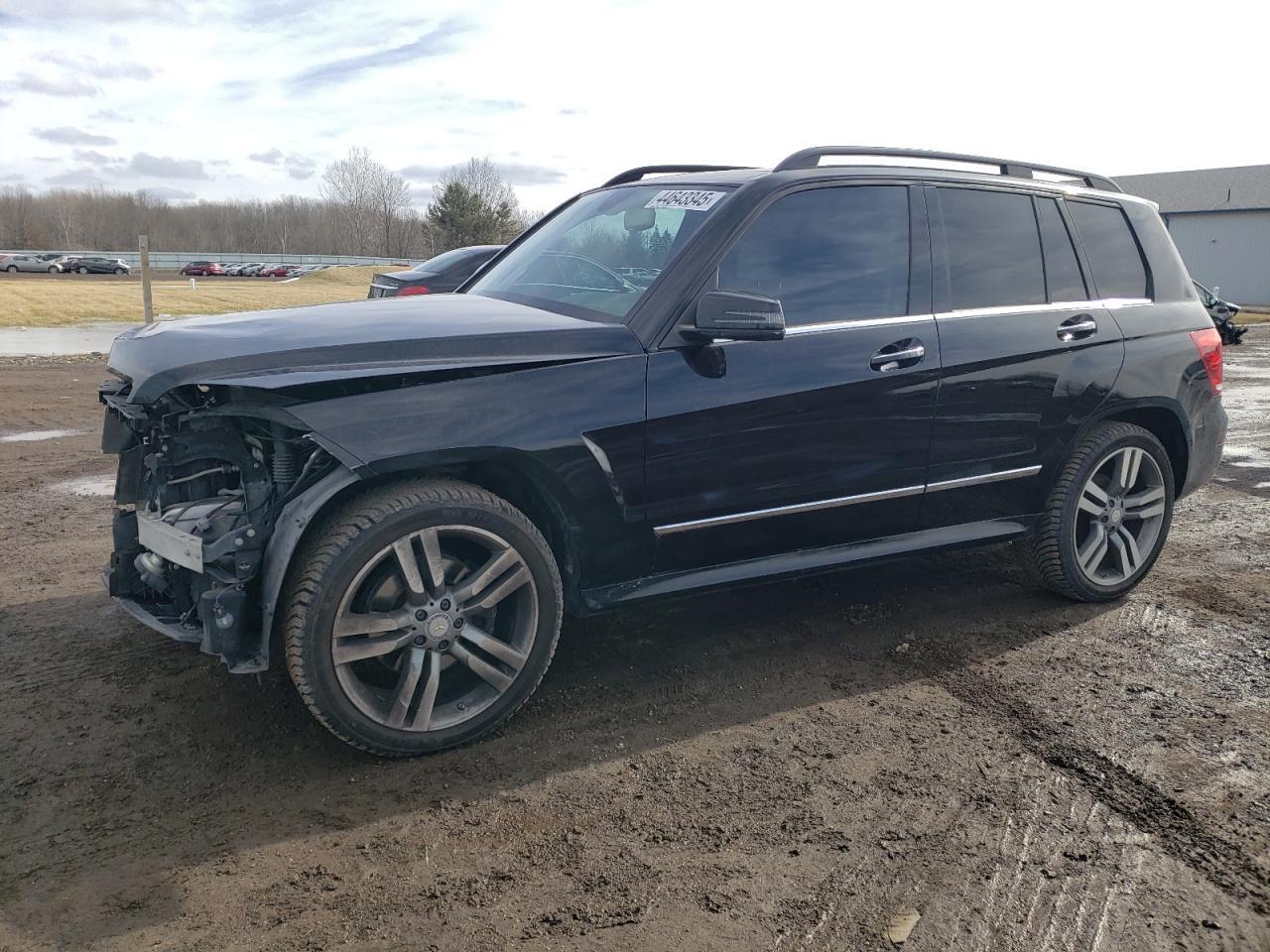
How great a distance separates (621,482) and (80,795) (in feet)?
6.38

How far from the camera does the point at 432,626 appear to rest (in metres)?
3.23

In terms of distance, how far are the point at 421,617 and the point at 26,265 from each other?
72.9 meters

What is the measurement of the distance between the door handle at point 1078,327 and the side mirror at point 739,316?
176 centimetres

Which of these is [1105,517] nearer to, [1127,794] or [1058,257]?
[1058,257]

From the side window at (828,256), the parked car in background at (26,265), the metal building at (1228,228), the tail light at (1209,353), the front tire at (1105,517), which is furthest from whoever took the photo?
the parked car in background at (26,265)

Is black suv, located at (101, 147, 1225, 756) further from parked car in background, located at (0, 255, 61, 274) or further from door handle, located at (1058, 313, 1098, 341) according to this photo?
parked car in background, located at (0, 255, 61, 274)

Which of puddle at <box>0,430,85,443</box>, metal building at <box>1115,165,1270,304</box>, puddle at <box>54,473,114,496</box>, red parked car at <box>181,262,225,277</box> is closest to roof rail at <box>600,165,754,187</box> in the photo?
puddle at <box>54,473,114,496</box>

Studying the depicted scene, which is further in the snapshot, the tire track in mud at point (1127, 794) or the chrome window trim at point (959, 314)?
the chrome window trim at point (959, 314)

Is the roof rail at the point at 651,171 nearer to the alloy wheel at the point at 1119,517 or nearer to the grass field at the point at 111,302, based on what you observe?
the alloy wheel at the point at 1119,517

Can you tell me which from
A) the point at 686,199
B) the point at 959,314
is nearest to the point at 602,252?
the point at 686,199

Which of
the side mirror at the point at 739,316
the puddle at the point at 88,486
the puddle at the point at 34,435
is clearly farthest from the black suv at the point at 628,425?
the puddle at the point at 34,435

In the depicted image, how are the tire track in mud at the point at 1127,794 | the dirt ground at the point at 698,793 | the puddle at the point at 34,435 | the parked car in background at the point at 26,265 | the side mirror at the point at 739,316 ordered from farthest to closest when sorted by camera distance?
the parked car in background at the point at 26,265 → the puddle at the point at 34,435 → the side mirror at the point at 739,316 → the tire track in mud at the point at 1127,794 → the dirt ground at the point at 698,793

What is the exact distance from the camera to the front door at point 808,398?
355cm

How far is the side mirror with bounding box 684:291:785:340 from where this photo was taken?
3379 millimetres
